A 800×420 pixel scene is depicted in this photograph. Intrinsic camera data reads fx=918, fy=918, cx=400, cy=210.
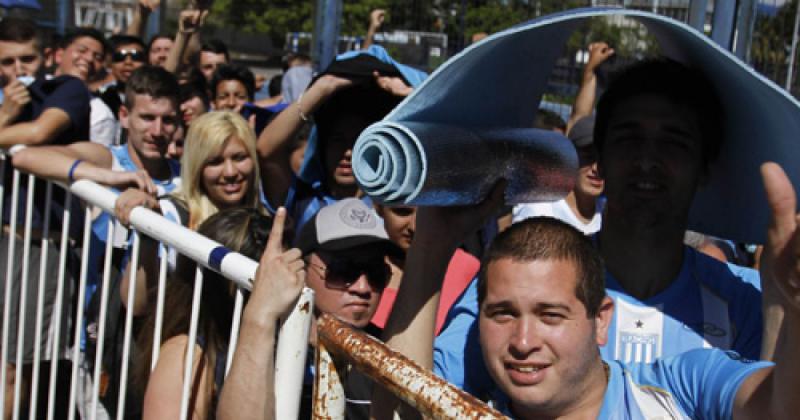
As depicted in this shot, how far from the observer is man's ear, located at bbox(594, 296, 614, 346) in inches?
78.0

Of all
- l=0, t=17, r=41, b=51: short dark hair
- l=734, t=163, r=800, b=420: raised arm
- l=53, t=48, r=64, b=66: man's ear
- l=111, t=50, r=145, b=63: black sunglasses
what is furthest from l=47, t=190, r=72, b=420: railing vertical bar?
l=53, t=48, r=64, b=66: man's ear

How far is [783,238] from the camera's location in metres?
1.49

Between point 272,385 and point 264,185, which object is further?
point 264,185

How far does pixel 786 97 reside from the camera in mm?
1814

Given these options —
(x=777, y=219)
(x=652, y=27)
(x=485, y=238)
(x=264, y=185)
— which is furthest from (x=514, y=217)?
(x=777, y=219)

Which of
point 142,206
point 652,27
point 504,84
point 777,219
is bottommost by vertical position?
point 142,206

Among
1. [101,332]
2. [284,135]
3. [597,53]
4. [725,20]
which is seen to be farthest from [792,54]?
[101,332]

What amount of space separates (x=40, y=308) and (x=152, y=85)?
1.30 m

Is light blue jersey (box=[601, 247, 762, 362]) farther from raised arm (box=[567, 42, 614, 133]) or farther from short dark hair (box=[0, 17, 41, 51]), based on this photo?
short dark hair (box=[0, 17, 41, 51])

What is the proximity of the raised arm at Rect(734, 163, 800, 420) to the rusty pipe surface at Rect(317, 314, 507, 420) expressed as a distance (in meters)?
0.48

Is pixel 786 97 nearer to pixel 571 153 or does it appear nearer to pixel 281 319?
pixel 571 153

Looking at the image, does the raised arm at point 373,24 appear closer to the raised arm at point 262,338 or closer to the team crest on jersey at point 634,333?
the raised arm at point 262,338

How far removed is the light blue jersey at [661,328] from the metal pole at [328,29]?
327 centimetres

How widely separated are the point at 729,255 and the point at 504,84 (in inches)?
99.0
